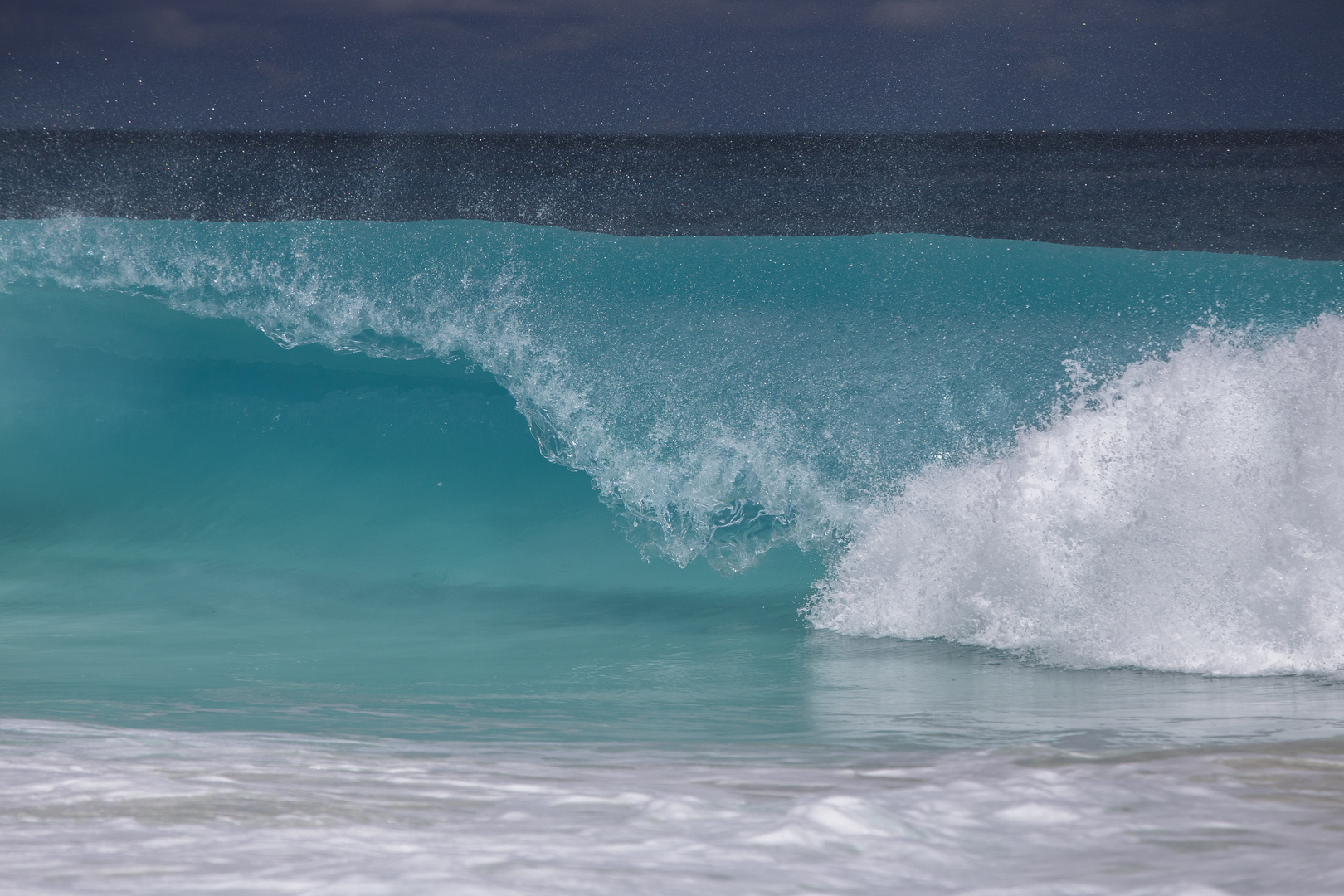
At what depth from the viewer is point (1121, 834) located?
1614 millimetres

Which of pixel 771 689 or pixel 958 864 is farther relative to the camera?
pixel 771 689

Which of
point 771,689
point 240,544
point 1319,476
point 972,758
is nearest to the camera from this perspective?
point 972,758

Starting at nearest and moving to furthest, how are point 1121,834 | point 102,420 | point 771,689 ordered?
1. point 1121,834
2. point 771,689
3. point 102,420

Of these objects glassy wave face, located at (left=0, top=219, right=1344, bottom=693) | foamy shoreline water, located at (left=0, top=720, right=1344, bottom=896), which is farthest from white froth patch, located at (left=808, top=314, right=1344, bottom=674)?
foamy shoreline water, located at (left=0, top=720, right=1344, bottom=896)

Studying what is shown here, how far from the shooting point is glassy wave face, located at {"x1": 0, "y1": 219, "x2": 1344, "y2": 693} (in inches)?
145

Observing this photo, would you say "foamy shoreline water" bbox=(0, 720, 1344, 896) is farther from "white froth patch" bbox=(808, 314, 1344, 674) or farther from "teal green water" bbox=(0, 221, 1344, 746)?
"white froth patch" bbox=(808, 314, 1344, 674)

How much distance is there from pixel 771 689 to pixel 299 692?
1277 millimetres

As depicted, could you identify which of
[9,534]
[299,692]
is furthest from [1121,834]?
[9,534]

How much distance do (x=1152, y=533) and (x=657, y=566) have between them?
2214mm

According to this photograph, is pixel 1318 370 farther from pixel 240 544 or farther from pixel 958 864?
pixel 240 544

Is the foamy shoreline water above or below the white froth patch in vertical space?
below

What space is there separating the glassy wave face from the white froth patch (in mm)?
10

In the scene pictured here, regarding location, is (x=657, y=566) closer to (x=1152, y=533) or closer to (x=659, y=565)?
A: (x=659, y=565)

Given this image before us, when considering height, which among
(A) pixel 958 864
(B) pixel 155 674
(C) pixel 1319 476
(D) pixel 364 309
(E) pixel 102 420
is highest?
(D) pixel 364 309
